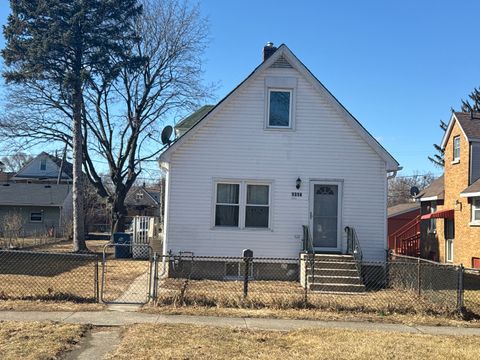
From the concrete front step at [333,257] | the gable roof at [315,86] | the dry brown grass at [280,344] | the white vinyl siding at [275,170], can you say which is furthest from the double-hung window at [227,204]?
the dry brown grass at [280,344]

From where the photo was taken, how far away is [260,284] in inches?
548

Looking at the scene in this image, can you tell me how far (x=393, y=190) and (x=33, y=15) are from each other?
223ft

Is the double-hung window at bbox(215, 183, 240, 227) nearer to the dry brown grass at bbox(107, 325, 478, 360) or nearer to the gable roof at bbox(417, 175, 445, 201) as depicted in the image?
the dry brown grass at bbox(107, 325, 478, 360)

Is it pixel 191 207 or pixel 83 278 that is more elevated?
pixel 191 207

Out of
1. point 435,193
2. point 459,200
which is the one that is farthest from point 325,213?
point 435,193

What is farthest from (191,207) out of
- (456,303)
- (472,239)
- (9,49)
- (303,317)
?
(9,49)

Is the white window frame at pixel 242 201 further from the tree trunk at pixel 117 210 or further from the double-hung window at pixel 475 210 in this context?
the tree trunk at pixel 117 210

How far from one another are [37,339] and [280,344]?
3572mm

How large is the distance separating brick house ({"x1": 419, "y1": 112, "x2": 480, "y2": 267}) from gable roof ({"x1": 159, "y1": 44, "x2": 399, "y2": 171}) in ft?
24.8

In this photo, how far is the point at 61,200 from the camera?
4741 centimetres

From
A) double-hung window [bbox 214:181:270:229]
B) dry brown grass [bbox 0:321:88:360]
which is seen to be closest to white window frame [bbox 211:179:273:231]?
double-hung window [bbox 214:181:270:229]

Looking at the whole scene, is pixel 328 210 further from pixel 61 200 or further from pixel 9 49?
pixel 61 200

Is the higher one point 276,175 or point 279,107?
point 279,107

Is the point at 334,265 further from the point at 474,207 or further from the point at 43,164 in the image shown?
the point at 43,164
